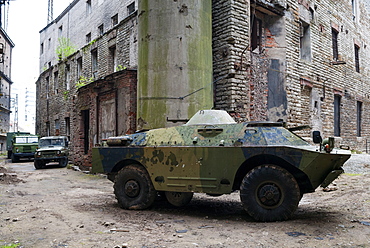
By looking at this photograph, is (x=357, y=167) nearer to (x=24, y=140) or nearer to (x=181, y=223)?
(x=181, y=223)

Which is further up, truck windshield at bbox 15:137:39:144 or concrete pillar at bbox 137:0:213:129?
concrete pillar at bbox 137:0:213:129

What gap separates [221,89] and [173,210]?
4944 mm

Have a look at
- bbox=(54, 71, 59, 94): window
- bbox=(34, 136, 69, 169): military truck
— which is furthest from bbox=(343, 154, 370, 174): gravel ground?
bbox=(54, 71, 59, 94): window

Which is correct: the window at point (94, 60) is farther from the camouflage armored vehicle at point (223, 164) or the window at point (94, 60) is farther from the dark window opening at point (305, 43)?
the camouflage armored vehicle at point (223, 164)

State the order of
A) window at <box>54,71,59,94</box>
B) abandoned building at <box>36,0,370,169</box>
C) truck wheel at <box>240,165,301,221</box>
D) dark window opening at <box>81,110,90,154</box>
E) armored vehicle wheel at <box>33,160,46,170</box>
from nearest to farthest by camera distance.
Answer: truck wheel at <box>240,165,301,221</box>
abandoned building at <box>36,0,370,169</box>
dark window opening at <box>81,110,90,154</box>
armored vehicle wheel at <box>33,160,46,170</box>
window at <box>54,71,59,94</box>

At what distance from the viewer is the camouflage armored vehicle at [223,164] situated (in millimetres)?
4801

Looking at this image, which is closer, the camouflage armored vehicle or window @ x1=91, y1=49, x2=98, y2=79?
the camouflage armored vehicle

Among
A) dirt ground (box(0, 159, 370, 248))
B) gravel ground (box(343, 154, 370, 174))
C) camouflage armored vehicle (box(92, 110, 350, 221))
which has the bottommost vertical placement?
dirt ground (box(0, 159, 370, 248))

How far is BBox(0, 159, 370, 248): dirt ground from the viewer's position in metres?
4.01

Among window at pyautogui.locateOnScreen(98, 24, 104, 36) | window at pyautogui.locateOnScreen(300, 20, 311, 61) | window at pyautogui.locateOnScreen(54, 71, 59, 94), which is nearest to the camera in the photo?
window at pyautogui.locateOnScreen(300, 20, 311, 61)

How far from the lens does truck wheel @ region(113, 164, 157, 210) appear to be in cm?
591

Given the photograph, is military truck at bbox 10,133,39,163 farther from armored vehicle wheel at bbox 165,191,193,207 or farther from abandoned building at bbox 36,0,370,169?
armored vehicle wheel at bbox 165,191,193,207

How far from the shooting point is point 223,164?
205 inches

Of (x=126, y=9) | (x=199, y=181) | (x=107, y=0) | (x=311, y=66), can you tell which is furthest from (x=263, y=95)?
(x=107, y=0)
